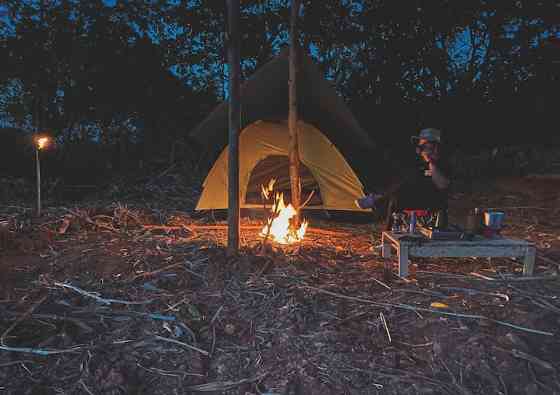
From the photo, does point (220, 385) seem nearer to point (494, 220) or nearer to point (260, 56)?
point (494, 220)

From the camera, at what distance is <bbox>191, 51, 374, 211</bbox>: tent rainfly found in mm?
6070

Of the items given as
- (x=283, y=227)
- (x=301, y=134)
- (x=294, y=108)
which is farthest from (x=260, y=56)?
(x=283, y=227)

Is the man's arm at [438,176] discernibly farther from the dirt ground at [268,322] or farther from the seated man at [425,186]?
the dirt ground at [268,322]

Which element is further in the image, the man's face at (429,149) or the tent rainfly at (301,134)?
the tent rainfly at (301,134)

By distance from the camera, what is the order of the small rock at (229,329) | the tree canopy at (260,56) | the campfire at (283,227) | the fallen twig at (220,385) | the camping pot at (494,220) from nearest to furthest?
1. the fallen twig at (220,385)
2. the small rock at (229,329)
3. the camping pot at (494,220)
4. the campfire at (283,227)
5. the tree canopy at (260,56)

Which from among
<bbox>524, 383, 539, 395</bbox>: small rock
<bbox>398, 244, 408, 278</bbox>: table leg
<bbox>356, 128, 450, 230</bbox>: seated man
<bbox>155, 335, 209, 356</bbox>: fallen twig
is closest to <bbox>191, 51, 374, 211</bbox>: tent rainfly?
<bbox>356, 128, 450, 230</bbox>: seated man

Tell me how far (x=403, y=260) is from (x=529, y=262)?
1.23 meters

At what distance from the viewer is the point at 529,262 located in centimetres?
358

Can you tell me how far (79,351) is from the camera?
7.97ft

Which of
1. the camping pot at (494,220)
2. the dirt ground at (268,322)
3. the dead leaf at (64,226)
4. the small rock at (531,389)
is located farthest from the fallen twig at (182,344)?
the dead leaf at (64,226)

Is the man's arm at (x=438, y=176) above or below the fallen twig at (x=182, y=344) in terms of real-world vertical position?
above

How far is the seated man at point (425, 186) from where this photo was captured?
4164mm

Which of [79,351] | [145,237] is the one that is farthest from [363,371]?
[145,237]

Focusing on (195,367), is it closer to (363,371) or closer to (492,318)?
(363,371)
